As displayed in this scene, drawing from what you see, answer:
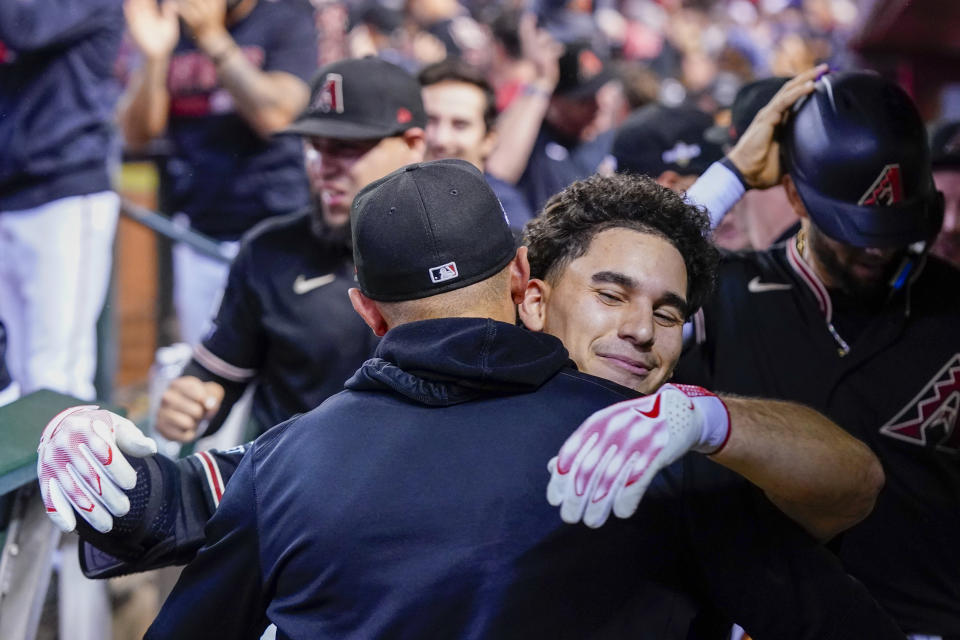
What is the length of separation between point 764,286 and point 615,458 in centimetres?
154

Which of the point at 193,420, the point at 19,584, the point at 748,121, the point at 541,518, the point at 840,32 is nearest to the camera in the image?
the point at 541,518

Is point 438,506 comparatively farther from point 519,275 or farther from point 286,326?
point 286,326

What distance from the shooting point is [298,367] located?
11.0ft

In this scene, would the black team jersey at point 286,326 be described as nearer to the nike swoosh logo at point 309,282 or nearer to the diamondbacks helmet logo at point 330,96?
the nike swoosh logo at point 309,282

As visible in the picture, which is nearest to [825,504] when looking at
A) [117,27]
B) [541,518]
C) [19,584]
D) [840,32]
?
[541,518]

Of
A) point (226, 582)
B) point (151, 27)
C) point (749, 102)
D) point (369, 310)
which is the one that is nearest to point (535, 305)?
point (369, 310)

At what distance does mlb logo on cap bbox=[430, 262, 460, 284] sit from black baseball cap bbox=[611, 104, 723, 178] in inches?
92.0

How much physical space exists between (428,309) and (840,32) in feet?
36.6

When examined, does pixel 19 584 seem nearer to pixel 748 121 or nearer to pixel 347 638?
pixel 347 638

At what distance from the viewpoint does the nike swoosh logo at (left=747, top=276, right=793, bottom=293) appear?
2943mm

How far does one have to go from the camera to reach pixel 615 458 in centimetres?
154

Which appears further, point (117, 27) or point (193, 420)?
point (117, 27)

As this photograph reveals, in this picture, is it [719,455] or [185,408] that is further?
A: [185,408]

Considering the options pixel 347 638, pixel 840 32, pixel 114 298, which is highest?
pixel 347 638
